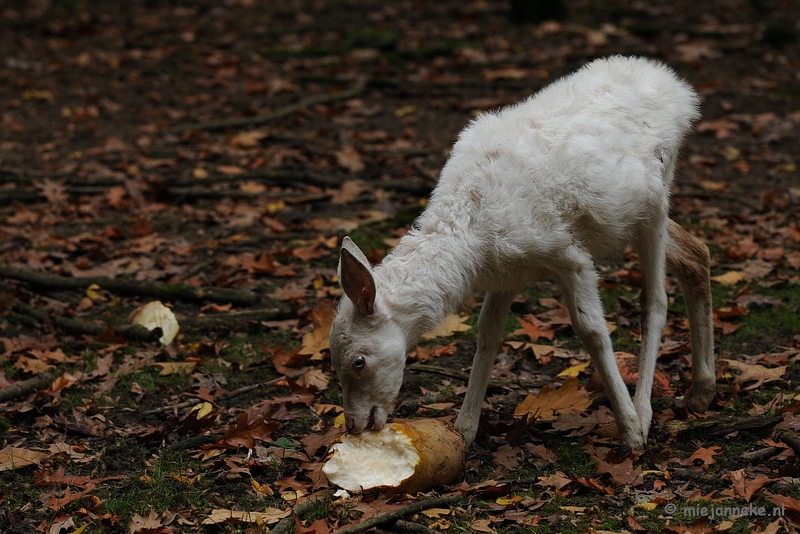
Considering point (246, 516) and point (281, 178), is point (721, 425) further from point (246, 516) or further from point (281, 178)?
point (281, 178)

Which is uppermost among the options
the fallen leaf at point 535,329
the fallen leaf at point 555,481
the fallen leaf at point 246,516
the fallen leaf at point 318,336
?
the fallen leaf at point 246,516

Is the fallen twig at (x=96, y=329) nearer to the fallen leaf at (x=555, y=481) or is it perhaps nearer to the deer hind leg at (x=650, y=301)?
the fallen leaf at (x=555, y=481)

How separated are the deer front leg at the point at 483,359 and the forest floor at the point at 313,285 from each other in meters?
0.20

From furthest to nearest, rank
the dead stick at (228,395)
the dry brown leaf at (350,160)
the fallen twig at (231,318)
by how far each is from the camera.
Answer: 1. the dry brown leaf at (350,160)
2. the fallen twig at (231,318)
3. the dead stick at (228,395)

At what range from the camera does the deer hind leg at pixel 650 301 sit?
526 cm

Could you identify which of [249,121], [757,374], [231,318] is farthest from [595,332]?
[249,121]

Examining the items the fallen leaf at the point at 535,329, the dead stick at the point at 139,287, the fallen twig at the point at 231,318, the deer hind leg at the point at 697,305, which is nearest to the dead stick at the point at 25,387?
the fallen twig at the point at 231,318

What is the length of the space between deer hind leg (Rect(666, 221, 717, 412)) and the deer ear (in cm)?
222

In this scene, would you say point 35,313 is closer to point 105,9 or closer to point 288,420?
point 288,420

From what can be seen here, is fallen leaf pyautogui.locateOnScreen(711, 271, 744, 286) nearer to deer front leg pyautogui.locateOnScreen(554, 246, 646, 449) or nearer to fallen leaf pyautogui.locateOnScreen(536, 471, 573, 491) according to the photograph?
deer front leg pyautogui.locateOnScreen(554, 246, 646, 449)

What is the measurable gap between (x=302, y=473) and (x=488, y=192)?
6.31ft

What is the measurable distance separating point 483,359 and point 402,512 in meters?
1.39

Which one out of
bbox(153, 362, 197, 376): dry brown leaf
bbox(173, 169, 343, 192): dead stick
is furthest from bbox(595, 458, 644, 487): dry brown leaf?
bbox(173, 169, 343, 192): dead stick

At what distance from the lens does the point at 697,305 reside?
561 cm
